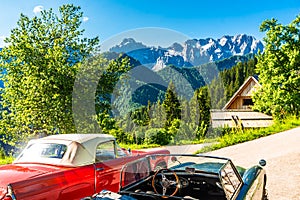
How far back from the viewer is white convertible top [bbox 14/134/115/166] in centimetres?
438

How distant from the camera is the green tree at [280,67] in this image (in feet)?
67.3

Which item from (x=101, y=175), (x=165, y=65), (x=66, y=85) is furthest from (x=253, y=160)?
(x=66, y=85)

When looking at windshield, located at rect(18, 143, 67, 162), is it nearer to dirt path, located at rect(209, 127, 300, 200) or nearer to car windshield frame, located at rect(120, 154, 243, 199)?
car windshield frame, located at rect(120, 154, 243, 199)

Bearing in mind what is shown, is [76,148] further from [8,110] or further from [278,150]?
[8,110]

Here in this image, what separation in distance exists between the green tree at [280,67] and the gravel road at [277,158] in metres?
8.10

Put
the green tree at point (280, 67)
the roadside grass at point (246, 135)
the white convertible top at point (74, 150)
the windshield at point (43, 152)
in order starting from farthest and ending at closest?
1. the green tree at point (280, 67)
2. the roadside grass at point (246, 135)
3. the windshield at point (43, 152)
4. the white convertible top at point (74, 150)

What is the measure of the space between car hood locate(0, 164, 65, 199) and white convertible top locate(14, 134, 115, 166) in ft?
0.54

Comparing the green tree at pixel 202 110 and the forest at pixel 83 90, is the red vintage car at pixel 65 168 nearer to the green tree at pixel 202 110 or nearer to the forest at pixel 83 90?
the forest at pixel 83 90

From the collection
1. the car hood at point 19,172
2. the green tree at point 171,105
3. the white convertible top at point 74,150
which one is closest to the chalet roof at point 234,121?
the green tree at point 171,105

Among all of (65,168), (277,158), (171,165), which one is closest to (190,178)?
(171,165)

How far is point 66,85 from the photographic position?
11984 mm

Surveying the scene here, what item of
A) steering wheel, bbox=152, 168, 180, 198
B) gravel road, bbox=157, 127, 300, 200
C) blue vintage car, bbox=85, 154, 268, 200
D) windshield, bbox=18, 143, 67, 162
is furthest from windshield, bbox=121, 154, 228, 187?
gravel road, bbox=157, 127, 300, 200

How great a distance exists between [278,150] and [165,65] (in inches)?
192

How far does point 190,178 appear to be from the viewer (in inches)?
149
